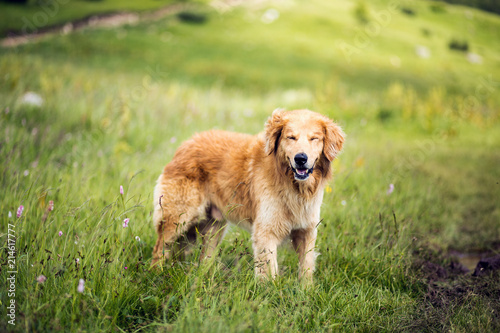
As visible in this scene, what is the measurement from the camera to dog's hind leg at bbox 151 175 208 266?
3.34 metres

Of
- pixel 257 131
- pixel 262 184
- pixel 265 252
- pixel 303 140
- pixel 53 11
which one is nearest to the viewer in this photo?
pixel 303 140

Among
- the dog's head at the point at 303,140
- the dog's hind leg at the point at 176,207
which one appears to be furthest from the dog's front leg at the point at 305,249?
the dog's hind leg at the point at 176,207

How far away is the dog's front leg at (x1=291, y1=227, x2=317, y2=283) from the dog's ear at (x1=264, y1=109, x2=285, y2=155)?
802 millimetres

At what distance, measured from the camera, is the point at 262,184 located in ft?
10.6

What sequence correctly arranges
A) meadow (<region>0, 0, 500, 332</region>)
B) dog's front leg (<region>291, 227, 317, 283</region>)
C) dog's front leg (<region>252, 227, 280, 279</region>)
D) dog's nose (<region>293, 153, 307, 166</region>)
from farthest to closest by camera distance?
dog's front leg (<region>291, 227, 317, 283</region>)
dog's front leg (<region>252, 227, 280, 279</region>)
dog's nose (<region>293, 153, 307, 166</region>)
meadow (<region>0, 0, 500, 332</region>)

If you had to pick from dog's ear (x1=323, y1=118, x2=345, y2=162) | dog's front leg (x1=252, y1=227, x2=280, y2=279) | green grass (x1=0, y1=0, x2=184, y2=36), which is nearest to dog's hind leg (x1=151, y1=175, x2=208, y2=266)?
dog's front leg (x1=252, y1=227, x2=280, y2=279)

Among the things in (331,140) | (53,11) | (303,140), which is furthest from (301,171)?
(53,11)

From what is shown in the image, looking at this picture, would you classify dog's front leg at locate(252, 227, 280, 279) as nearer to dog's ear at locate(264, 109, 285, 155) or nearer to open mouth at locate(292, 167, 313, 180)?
open mouth at locate(292, 167, 313, 180)

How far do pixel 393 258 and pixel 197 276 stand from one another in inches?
75.8

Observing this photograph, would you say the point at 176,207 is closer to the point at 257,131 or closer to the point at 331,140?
the point at 331,140

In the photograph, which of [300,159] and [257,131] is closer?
[300,159]

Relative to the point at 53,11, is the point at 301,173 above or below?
below

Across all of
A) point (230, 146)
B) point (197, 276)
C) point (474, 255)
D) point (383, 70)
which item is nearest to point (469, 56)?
point (383, 70)

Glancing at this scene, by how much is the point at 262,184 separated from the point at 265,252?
23.6 inches
